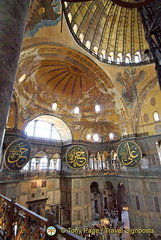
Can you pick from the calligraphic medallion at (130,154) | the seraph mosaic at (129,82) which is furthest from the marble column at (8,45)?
the seraph mosaic at (129,82)

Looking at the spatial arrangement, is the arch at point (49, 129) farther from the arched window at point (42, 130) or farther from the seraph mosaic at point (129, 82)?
the seraph mosaic at point (129, 82)

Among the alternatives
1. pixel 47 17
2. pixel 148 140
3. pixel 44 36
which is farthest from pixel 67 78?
pixel 148 140

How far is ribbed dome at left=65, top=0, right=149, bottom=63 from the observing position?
11.8m

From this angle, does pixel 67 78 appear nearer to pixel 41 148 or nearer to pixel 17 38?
pixel 41 148

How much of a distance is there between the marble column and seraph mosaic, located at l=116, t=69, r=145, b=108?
478 inches

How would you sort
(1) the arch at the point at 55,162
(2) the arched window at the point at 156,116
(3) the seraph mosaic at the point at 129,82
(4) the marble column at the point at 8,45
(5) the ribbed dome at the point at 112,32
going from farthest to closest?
(1) the arch at the point at 55,162 < (3) the seraph mosaic at the point at 129,82 < (2) the arched window at the point at 156,116 < (5) the ribbed dome at the point at 112,32 < (4) the marble column at the point at 8,45

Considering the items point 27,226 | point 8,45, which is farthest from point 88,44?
point 27,226

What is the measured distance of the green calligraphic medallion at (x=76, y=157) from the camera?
1113cm

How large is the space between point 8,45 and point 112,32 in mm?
14798

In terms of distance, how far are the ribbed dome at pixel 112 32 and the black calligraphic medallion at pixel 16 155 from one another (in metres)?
9.54

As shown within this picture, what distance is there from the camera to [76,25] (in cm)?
1073

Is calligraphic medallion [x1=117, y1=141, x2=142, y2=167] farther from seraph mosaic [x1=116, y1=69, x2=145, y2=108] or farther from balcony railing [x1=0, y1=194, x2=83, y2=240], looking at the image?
balcony railing [x1=0, y1=194, x2=83, y2=240]

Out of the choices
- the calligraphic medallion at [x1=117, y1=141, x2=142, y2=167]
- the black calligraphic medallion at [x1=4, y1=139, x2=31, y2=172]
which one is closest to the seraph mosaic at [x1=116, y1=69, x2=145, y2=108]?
the calligraphic medallion at [x1=117, y1=141, x2=142, y2=167]

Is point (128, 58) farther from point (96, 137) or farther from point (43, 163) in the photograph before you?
point (43, 163)
